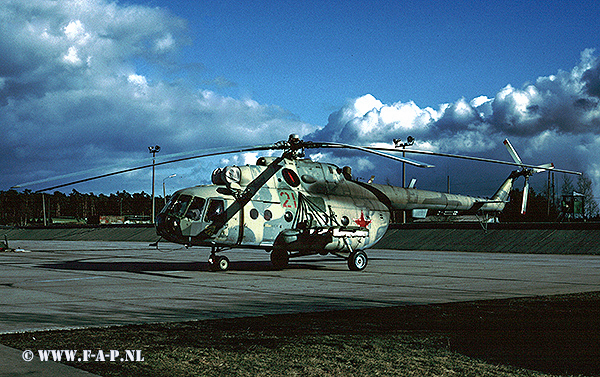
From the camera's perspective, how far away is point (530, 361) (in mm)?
6785

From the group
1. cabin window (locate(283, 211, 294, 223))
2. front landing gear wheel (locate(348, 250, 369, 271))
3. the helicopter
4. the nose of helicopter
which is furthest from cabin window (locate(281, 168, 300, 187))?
the nose of helicopter

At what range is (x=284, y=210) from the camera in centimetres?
2089

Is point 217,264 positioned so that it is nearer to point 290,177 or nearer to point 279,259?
point 279,259

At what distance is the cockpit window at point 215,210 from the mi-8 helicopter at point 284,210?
0.11 feet

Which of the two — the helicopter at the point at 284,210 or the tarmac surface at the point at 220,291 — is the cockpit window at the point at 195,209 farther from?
the tarmac surface at the point at 220,291

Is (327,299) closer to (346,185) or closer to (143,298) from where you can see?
(143,298)

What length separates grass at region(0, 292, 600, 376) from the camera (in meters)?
6.40

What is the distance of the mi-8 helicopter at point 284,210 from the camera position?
19.2 m

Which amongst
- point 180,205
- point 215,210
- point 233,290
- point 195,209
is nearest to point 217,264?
point 215,210

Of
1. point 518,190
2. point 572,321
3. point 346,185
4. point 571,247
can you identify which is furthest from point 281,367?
point 518,190

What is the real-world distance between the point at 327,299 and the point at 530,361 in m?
6.42

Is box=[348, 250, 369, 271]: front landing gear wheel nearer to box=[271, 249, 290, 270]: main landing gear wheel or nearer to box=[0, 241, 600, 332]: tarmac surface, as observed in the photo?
box=[0, 241, 600, 332]: tarmac surface

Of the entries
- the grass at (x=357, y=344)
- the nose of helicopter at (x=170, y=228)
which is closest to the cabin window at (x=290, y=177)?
the nose of helicopter at (x=170, y=228)

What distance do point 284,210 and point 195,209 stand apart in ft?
11.0
